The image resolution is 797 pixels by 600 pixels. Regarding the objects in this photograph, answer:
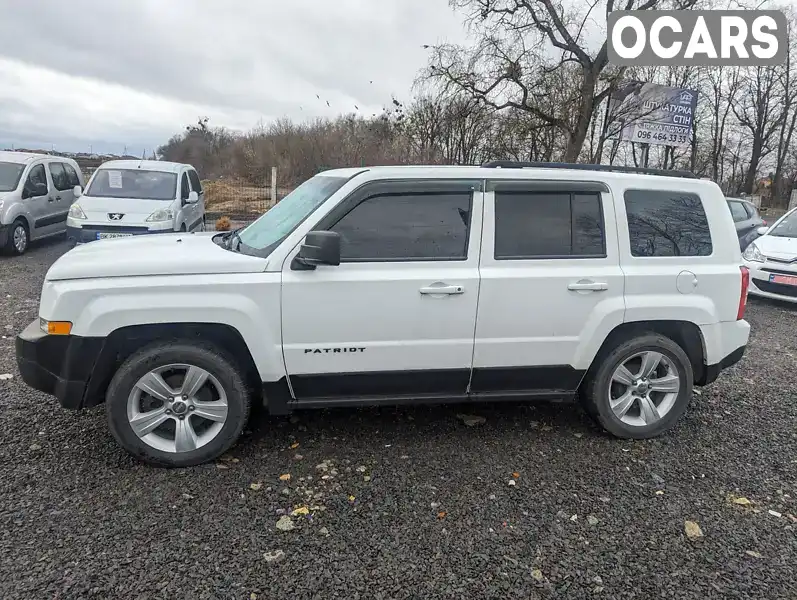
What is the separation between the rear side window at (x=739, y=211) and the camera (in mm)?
11727

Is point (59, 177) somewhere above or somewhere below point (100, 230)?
above

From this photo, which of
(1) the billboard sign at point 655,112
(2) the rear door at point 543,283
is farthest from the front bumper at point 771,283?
(1) the billboard sign at point 655,112

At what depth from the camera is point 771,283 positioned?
8.29 meters

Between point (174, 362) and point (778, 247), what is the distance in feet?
29.4

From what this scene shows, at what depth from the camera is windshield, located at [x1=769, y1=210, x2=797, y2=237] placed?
893cm

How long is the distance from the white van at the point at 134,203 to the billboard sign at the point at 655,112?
13.3 meters

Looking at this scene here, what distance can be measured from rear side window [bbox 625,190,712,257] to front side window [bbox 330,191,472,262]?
1.18m

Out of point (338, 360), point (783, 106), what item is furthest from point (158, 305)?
point (783, 106)

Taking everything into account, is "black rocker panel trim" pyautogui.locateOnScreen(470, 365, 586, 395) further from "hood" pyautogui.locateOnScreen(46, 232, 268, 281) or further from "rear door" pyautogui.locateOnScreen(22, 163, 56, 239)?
Result: "rear door" pyautogui.locateOnScreen(22, 163, 56, 239)

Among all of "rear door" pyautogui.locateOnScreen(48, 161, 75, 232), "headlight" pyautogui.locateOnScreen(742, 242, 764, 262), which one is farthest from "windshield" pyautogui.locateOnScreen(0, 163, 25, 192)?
"headlight" pyautogui.locateOnScreen(742, 242, 764, 262)

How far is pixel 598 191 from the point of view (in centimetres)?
367

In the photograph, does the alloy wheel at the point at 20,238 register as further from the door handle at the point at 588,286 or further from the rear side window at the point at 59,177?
the door handle at the point at 588,286

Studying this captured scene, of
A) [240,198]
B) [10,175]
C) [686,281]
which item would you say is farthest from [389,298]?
[240,198]

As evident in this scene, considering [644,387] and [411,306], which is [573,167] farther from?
[644,387]
